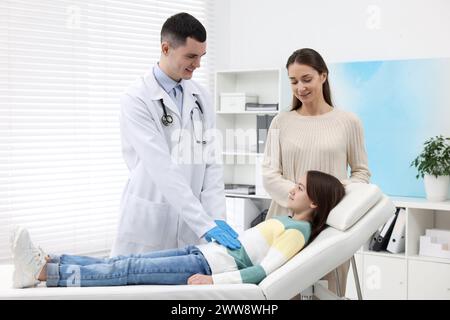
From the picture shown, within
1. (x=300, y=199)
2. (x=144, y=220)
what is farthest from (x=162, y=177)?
(x=300, y=199)

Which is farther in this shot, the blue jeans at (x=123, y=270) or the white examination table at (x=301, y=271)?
the blue jeans at (x=123, y=270)

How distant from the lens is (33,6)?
3.56 meters

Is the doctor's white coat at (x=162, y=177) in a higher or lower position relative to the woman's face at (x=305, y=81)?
lower

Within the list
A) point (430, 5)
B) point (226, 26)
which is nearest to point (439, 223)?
point (430, 5)

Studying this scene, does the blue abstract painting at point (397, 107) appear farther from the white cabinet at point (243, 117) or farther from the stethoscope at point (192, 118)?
the stethoscope at point (192, 118)

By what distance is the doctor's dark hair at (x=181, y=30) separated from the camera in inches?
88.5

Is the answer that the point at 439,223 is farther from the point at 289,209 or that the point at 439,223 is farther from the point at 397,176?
the point at 289,209

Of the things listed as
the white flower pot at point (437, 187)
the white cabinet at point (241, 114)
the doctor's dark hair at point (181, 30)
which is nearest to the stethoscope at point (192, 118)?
the doctor's dark hair at point (181, 30)

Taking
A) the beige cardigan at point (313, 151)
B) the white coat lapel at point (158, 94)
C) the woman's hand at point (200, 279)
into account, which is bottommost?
the woman's hand at point (200, 279)

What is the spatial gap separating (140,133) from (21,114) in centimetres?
156

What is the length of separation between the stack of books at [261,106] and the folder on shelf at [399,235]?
3.83ft

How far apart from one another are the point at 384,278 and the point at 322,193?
1.62 meters

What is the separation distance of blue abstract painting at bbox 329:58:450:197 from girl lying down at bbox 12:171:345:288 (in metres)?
1.69

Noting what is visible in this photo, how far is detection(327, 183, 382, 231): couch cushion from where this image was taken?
216 cm
